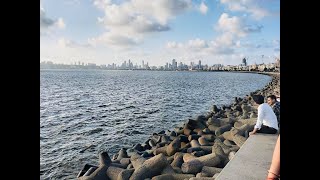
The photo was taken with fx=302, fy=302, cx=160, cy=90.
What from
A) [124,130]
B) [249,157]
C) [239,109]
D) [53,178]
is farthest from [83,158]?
[239,109]

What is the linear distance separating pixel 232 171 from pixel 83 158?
295 inches

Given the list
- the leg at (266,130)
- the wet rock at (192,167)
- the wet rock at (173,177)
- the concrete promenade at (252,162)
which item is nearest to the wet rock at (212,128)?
the leg at (266,130)

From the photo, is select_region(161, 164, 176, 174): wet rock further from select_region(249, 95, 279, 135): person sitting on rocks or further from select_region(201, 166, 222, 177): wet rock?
select_region(249, 95, 279, 135): person sitting on rocks

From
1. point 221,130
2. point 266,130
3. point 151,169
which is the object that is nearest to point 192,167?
point 151,169

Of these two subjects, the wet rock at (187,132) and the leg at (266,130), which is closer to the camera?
the leg at (266,130)

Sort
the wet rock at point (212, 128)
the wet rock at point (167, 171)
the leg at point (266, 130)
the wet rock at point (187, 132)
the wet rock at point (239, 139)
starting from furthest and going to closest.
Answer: the wet rock at point (187, 132) < the wet rock at point (212, 128) < the wet rock at point (239, 139) < the leg at point (266, 130) < the wet rock at point (167, 171)

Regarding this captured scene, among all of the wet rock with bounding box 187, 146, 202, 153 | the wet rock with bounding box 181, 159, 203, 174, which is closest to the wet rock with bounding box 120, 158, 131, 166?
the wet rock with bounding box 187, 146, 202, 153

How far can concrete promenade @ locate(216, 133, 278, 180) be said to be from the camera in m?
3.94

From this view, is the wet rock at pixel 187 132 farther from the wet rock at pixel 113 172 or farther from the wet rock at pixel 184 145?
Answer: the wet rock at pixel 113 172

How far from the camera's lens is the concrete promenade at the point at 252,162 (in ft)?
12.9
